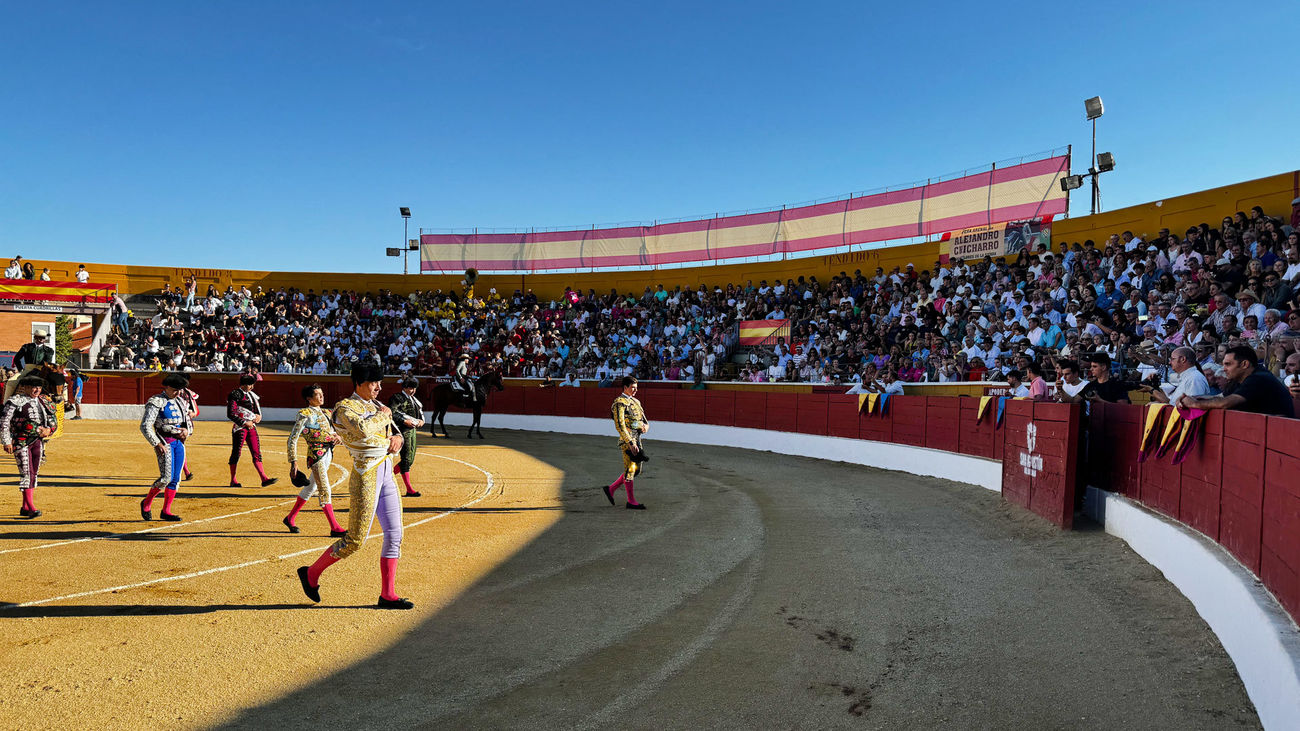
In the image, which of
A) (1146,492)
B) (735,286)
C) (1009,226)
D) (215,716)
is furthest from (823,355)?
(215,716)

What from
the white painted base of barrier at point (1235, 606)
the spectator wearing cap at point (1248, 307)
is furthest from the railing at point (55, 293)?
the spectator wearing cap at point (1248, 307)

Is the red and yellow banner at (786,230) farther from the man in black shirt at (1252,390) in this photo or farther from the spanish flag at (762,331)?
the man in black shirt at (1252,390)

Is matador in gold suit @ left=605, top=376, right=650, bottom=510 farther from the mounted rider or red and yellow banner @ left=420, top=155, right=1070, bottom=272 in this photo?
red and yellow banner @ left=420, top=155, right=1070, bottom=272

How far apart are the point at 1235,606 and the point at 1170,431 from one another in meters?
2.37

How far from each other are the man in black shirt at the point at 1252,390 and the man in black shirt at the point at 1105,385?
2894mm

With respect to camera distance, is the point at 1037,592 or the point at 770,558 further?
the point at 770,558

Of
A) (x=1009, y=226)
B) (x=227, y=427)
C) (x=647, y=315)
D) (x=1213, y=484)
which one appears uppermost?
(x=1009, y=226)

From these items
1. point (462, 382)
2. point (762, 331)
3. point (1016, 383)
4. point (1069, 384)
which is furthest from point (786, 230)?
point (1069, 384)

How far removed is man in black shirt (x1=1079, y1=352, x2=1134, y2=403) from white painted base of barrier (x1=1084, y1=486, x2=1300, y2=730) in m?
1.56

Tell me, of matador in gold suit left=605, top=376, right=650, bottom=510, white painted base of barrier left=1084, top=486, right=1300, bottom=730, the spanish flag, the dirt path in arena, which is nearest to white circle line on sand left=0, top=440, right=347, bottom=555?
→ the dirt path in arena

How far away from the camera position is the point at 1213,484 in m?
5.78

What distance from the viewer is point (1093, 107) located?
886 inches

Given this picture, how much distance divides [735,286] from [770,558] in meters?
21.2

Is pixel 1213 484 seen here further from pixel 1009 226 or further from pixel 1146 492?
pixel 1009 226
